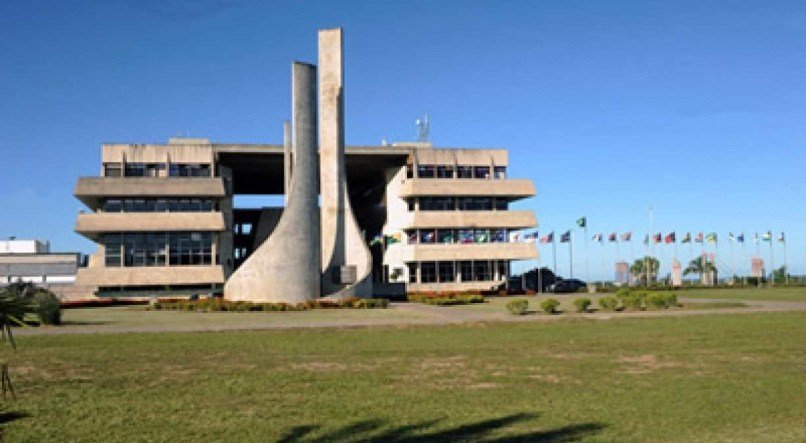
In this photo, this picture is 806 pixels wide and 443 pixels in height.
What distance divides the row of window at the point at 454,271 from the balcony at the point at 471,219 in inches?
143

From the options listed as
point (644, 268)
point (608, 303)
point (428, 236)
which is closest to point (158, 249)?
point (428, 236)

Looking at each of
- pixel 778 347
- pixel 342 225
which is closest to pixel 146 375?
pixel 778 347

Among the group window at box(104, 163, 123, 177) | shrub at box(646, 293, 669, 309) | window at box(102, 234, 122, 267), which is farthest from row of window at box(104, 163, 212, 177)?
shrub at box(646, 293, 669, 309)

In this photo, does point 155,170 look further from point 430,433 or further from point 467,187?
point 430,433

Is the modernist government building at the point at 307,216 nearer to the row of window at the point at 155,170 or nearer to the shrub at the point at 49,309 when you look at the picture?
the row of window at the point at 155,170

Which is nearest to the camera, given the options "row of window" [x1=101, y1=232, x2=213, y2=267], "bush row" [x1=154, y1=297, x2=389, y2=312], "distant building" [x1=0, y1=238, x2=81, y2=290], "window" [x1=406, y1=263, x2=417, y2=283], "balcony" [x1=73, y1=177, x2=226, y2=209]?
"bush row" [x1=154, y1=297, x2=389, y2=312]

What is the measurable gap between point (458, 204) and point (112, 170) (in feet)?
104

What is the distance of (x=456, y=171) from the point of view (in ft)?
232

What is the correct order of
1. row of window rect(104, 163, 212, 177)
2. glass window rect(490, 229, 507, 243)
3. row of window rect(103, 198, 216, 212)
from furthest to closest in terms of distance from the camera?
glass window rect(490, 229, 507, 243) < row of window rect(104, 163, 212, 177) < row of window rect(103, 198, 216, 212)

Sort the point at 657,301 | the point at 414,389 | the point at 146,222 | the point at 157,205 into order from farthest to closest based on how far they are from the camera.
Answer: the point at 157,205 → the point at 146,222 → the point at 657,301 → the point at 414,389

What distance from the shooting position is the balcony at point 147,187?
2421 inches

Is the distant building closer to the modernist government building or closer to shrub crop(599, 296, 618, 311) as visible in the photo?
the modernist government building

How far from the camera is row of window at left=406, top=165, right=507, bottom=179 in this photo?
228 feet

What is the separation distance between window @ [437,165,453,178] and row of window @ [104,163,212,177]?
21295 millimetres
